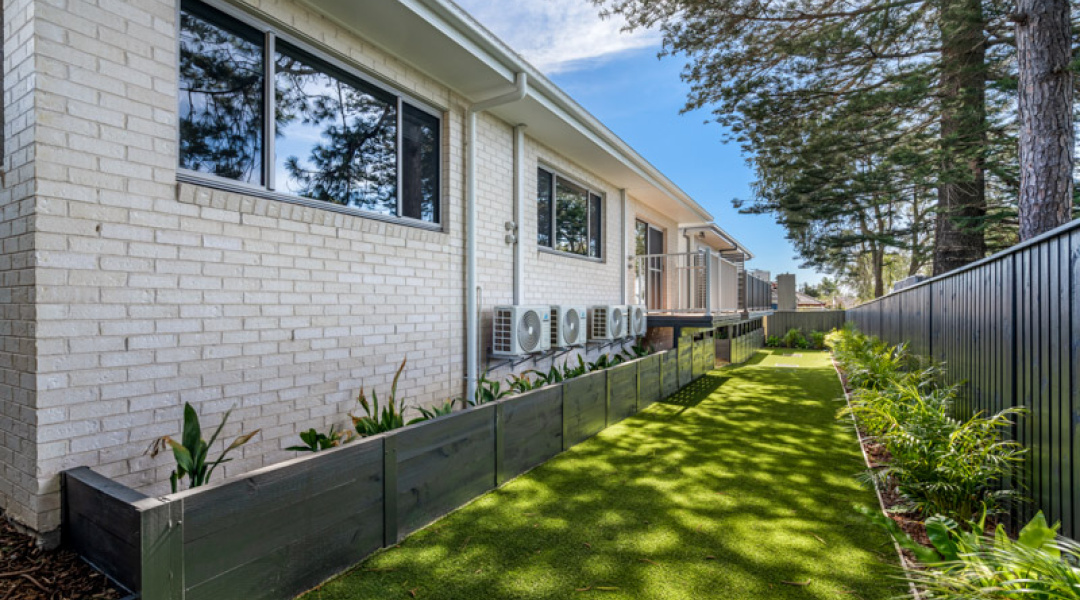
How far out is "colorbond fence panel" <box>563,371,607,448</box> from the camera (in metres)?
4.78

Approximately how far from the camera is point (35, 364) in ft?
7.82

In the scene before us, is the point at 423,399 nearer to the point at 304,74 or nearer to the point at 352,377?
the point at 352,377

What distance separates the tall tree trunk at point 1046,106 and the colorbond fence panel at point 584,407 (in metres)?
4.75

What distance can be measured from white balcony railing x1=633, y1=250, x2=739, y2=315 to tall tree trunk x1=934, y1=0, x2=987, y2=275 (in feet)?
12.5

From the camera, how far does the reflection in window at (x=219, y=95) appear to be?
A: 3.16 m

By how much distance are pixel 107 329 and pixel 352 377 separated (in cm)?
172

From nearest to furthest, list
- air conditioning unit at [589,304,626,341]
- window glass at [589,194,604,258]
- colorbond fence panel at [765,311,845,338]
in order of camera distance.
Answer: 1. air conditioning unit at [589,304,626,341]
2. window glass at [589,194,604,258]
3. colorbond fence panel at [765,311,845,338]

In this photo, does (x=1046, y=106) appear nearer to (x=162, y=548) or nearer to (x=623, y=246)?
(x=623, y=246)

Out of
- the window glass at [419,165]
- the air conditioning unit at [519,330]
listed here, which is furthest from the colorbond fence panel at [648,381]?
the window glass at [419,165]

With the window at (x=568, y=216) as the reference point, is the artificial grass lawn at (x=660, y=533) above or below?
below

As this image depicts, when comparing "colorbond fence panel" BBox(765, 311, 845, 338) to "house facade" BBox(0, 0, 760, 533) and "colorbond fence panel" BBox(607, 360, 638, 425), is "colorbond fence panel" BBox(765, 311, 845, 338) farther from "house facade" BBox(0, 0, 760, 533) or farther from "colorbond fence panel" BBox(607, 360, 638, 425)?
"house facade" BBox(0, 0, 760, 533)

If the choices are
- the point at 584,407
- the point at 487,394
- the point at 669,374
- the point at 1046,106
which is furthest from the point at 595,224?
the point at 1046,106

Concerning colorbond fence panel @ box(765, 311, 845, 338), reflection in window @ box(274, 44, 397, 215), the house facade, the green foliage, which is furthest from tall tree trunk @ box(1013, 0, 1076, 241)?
colorbond fence panel @ box(765, 311, 845, 338)

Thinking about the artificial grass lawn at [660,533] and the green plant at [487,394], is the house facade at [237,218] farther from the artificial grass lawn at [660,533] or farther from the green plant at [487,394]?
the artificial grass lawn at [660,533]
